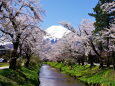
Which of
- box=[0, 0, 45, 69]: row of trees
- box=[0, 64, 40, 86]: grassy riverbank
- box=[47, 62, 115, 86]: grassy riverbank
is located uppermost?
box=[0, 0, 45, 69]: row of trees

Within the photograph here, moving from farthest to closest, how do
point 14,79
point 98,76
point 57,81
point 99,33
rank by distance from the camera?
point 99,33 < point 57,81 < point 98,76 < point 14,79

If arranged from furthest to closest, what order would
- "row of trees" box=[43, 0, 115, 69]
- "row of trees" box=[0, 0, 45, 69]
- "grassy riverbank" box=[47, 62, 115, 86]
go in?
"row of trees" box=[43, 0, 115, 69]
"grassy riverbank" box=[47, 62, 115, 86]
"row of trees" box=[0, 0, 45, 69]

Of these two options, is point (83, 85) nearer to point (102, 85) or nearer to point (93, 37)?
point (102, 85)

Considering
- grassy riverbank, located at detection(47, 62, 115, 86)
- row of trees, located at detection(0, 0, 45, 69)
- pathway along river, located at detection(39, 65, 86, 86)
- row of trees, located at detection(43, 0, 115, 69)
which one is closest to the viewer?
row of trees, located at detection(0, 0, 45, 69)

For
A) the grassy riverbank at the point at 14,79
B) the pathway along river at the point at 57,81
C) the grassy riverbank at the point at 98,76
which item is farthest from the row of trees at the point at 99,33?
the grassy riverbank at the point at 14,79

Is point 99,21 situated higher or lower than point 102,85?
higher

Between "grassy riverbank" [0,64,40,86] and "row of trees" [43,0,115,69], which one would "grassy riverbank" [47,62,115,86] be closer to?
"row of trees" [43,0,115,69]

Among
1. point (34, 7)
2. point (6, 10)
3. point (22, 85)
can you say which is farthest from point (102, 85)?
point (6, 10)

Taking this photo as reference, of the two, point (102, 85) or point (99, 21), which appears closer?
point (102, 85)

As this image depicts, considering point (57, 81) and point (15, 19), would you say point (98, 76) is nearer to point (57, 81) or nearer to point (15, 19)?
point (57, 81)

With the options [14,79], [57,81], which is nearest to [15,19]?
[14,79]

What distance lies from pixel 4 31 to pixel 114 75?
49.3 feet

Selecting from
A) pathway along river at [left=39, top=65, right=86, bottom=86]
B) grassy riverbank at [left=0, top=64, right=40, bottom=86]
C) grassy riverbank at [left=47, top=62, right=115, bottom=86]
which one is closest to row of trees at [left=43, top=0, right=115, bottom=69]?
grassy riverbank at [left=47, top=62, right=115, bottom=86]

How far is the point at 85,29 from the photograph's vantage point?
42031mm
